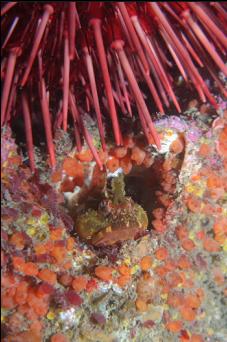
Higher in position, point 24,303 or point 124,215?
point 124,215

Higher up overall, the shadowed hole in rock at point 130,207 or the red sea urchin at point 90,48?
the red sea urchin at point 90,48

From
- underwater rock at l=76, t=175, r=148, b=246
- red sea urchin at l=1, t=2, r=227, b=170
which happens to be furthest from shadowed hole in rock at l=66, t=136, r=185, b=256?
red sea urchin at l=1, t=2, r=227, b=170

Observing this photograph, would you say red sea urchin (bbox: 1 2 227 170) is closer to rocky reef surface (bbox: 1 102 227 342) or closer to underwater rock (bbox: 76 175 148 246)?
rocky reef surface (bbox: 1 102 227 342)

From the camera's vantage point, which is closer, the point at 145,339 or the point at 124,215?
the point at 124,215

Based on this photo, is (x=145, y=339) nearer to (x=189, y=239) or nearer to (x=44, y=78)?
(x=189, y=239)

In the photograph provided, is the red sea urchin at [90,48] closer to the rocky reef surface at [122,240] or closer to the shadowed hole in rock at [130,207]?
the rocky reef surface at [122,240]

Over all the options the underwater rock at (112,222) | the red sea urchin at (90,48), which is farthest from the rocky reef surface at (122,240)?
the red sea urchin at (90,48)

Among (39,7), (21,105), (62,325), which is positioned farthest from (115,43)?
(62,325)

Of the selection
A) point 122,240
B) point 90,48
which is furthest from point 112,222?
point 90,48
